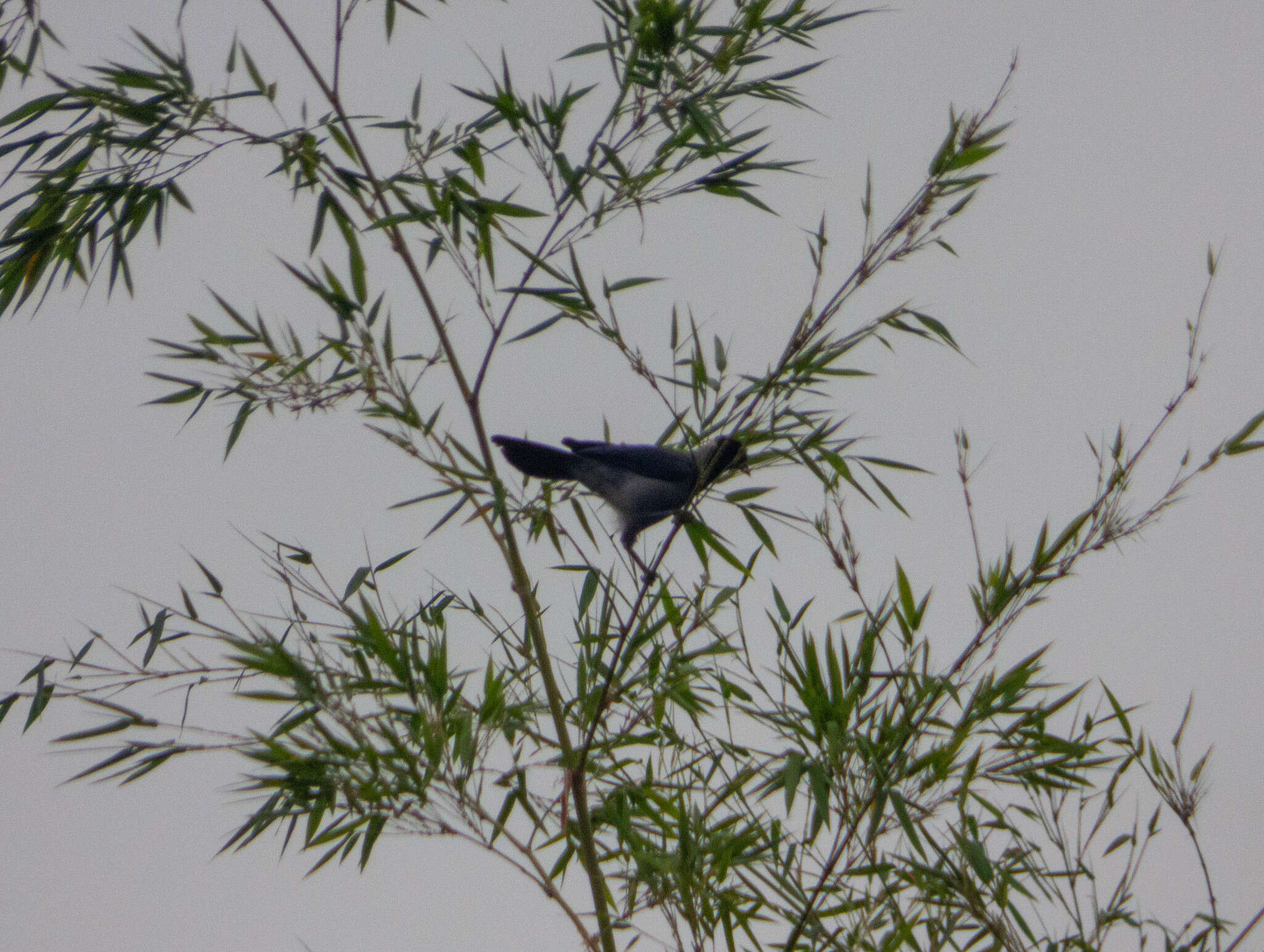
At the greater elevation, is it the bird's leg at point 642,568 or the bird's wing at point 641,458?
the bird's wing at point 641,458

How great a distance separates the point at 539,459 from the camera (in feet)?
14.0

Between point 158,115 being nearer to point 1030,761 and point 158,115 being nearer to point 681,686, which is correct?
point 681,686

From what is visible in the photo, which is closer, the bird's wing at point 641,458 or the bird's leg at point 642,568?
the bird's leg at point 642,568

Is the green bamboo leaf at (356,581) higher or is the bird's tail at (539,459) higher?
the bird's tail at (539,459)

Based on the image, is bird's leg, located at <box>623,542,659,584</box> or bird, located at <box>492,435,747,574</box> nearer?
bird's leg, located at <box>623,542,659,584</box>

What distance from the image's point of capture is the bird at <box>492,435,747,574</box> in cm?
421

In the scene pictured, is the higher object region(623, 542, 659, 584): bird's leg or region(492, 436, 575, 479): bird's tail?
region(492, 436, 575, 479): bird's tail

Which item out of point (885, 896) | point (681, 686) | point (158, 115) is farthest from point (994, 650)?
point (158, 115)

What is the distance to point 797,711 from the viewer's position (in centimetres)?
344

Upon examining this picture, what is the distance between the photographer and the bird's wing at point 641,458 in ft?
13.8

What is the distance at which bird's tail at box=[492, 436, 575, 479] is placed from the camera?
13.7 ft

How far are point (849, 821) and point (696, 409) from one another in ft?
4.36

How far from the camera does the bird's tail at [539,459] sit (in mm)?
4180

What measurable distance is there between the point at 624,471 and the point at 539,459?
323 mm
